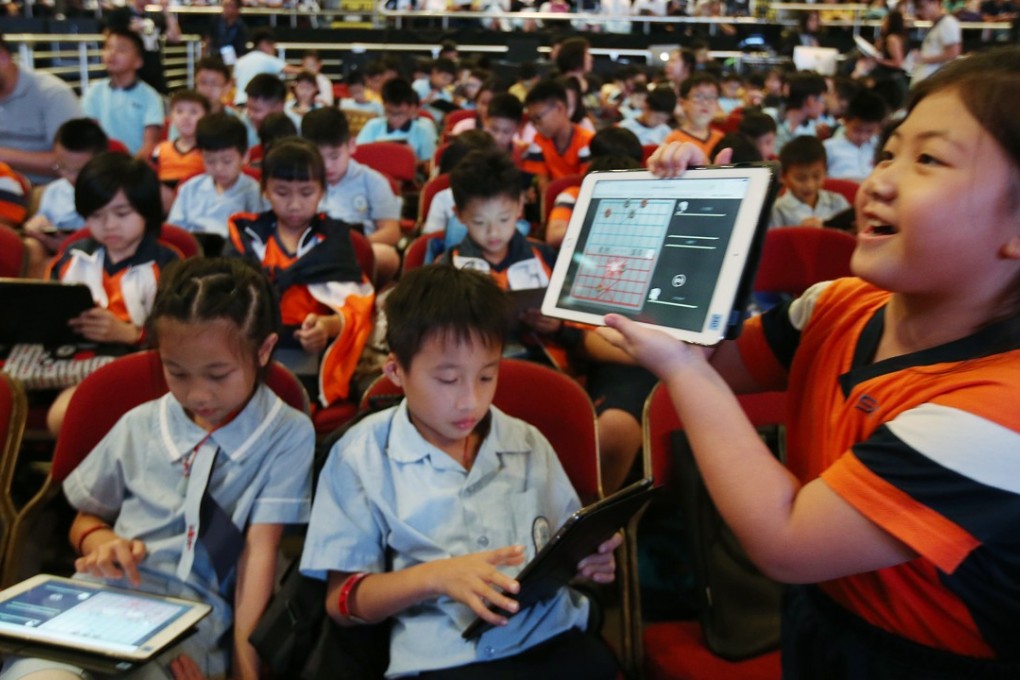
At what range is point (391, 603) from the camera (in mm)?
1181

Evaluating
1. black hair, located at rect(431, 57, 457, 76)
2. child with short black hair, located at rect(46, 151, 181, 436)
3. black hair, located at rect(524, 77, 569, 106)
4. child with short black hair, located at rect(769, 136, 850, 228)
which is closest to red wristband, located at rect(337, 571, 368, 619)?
child with short black hair, located at rect(46, 151, 181, 436)

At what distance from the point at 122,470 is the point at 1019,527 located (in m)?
1.34

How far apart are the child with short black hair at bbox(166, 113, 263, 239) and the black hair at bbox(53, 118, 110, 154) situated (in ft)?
1.25

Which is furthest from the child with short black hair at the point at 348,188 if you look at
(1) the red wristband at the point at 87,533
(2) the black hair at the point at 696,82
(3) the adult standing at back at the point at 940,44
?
(3) the adult standing at back at the point at 940,44

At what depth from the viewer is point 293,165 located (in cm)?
245

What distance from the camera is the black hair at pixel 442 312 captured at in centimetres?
130

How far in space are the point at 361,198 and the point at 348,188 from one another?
7 cm

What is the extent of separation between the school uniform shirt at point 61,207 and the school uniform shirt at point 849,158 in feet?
12.5

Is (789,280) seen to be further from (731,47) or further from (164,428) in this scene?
(731,47)

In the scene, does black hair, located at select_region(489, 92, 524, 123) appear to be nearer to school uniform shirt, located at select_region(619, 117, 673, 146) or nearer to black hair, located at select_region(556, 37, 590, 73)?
school uniform shirt, located at select_region(619, 117, 673, 146)

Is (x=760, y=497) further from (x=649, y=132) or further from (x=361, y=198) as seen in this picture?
(x=649, y=132)

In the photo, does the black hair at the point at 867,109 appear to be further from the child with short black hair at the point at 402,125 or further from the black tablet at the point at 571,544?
the black tablet at the point at 571,544

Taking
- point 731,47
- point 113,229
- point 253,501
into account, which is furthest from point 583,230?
point 731,47

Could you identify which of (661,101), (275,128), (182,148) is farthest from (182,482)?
(661,101)
